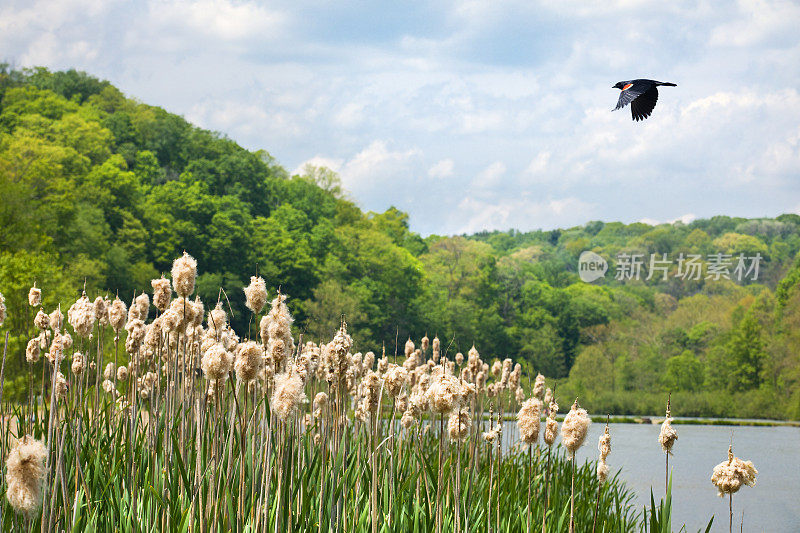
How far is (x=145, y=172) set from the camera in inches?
2414

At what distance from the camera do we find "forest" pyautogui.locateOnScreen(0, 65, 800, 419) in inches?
1818

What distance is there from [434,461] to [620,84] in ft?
12.7

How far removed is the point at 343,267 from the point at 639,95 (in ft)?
187

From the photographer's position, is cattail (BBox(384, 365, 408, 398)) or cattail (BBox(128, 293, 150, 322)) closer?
cattail (BBox(384, 365, 408, 398))

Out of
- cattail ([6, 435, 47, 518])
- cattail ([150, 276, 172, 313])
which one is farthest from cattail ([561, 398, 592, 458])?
cattail ([150, 276, 172, 313])

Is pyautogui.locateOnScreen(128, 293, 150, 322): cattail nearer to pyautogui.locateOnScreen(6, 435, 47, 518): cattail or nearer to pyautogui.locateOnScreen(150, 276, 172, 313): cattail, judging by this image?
pyautogui.locateOnScreen(150, 276, 172, 313): cattail

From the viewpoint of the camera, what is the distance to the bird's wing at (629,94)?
6445mm

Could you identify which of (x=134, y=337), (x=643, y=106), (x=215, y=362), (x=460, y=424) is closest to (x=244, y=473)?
(x=215, y=362)

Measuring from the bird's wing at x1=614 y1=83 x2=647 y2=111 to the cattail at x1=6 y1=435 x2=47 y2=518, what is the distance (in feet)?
17.3

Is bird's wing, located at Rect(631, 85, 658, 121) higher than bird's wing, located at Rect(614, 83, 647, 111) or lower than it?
higher

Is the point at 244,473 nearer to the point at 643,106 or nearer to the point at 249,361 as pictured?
the point at 249,361

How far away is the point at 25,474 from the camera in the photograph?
8.05ft

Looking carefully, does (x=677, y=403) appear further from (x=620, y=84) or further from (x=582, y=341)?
(x=620, y=84)

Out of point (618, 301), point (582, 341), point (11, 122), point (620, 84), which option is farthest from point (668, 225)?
point (620, 84)
